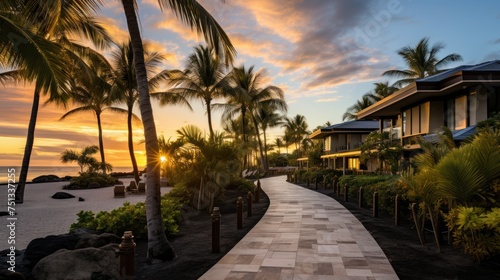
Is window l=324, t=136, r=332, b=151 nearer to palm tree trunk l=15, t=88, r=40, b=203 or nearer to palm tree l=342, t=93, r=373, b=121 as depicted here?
palm tree l=342, t=93, r=373, b=121

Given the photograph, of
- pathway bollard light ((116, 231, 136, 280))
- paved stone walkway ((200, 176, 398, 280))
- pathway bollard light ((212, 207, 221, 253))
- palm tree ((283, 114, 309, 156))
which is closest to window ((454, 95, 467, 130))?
paved stone walkway ((200, 176, 398, 280))

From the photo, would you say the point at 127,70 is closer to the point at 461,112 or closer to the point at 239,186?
the point at 239,186

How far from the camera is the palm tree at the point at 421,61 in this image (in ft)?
120

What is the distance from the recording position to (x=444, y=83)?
1603 centimetres

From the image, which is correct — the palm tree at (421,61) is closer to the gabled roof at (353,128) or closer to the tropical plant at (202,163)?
the gabled roof at (353,128)

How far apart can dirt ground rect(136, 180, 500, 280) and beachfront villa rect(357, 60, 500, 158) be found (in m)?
7.06

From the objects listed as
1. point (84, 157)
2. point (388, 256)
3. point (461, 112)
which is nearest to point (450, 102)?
point (461, 112)

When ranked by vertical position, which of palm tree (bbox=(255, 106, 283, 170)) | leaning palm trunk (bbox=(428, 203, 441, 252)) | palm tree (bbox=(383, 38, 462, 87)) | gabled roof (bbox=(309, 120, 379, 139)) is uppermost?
palm tree (bbox=(383, 38, 462, 87))

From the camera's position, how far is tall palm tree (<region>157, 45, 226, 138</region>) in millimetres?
27423

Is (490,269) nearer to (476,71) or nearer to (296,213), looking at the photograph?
(296,213)

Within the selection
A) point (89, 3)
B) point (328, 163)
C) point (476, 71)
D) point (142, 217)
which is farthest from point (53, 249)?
point (328, 163)

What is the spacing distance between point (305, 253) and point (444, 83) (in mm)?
13479

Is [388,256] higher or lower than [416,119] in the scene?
lower

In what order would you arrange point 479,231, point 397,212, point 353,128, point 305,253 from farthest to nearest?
1. point 353,128
2. point 397,212
3. point 305,253
4. point 479,231
